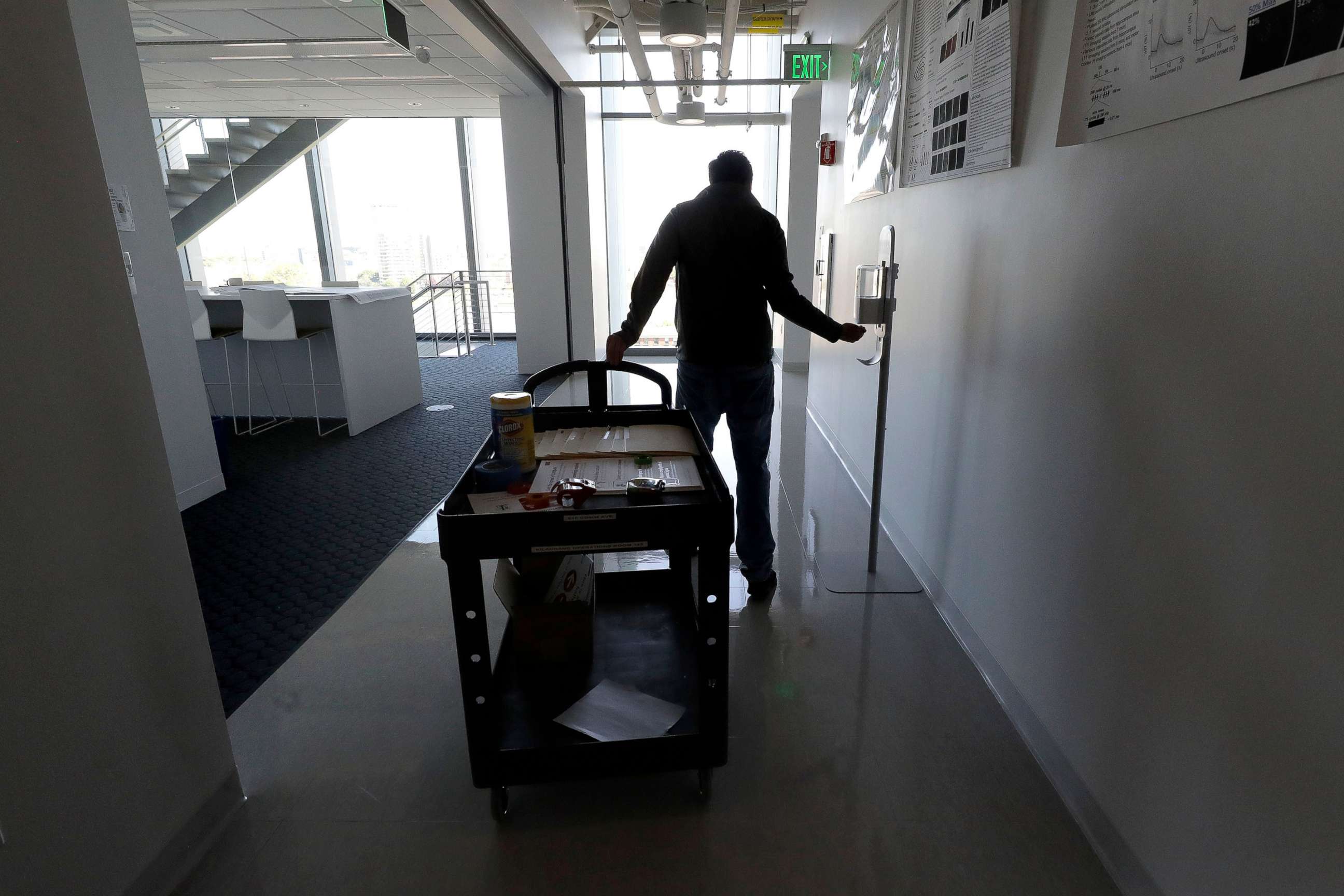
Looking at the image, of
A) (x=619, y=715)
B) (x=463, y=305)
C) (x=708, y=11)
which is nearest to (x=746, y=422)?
(x=619, y=715)

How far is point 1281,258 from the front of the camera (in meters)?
1.03

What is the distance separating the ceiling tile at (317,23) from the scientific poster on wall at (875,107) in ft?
11.5

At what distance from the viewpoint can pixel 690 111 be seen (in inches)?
262

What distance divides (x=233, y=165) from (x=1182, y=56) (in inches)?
414

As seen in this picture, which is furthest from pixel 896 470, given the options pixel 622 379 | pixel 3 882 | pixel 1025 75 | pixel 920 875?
pixel 622 379

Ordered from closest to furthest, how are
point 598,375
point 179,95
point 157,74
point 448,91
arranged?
point 598,375 < point 157,74 < point 448,91 < point 179,95

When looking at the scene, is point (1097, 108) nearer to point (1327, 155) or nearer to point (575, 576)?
point (1327, 155)

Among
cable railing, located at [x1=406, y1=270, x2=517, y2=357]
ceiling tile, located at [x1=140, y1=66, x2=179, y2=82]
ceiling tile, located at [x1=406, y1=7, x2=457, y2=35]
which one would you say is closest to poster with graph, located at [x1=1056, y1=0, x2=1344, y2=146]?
ceiling tile, located at [x1=406, y1=7, x2=457, y2=35]

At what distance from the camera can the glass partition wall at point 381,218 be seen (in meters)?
9.20

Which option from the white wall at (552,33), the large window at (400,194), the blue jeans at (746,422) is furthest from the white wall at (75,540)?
the large window at (400,194)

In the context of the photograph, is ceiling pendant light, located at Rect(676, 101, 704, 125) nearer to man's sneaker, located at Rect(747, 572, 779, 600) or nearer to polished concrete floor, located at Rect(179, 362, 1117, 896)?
man's sneaker, located at Rect(747, 572, 779, 600)

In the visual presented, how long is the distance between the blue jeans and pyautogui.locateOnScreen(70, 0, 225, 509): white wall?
7.77 ft

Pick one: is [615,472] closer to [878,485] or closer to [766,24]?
[878,485]

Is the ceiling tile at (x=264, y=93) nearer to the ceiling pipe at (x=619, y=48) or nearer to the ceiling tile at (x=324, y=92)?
the ceiling tile at (x=324, y=92)
